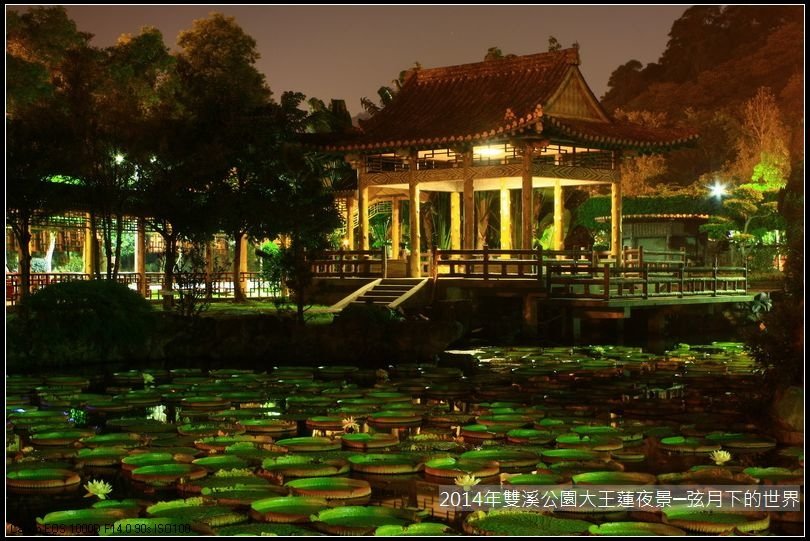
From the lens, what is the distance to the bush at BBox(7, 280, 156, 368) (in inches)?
643

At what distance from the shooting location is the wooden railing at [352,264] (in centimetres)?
2548

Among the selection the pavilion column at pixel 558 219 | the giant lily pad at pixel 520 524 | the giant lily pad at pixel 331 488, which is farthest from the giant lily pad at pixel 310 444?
the pavilion column at pixel 558 219

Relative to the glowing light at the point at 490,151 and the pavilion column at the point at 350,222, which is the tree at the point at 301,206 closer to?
the pavilion column at the point at 350,222

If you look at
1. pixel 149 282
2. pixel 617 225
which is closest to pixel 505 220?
pixel 617 225

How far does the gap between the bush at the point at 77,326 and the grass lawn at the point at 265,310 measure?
92.5 inches

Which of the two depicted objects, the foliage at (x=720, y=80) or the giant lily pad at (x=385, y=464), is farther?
the foliage at (x=720, y=80)

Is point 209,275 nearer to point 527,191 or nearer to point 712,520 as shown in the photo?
point 527,191

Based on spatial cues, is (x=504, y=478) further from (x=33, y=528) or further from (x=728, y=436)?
(x=33, y=528)

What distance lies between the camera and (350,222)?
29922 millimetres

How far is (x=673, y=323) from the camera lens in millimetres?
25078

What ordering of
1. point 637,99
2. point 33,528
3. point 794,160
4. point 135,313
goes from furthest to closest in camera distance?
point 637,99
point 794,160
point 135,313
point 33,528

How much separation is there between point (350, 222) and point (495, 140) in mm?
7470

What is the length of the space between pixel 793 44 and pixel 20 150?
145ft

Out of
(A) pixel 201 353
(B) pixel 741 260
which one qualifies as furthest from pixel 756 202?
(A) pixel 201 353
